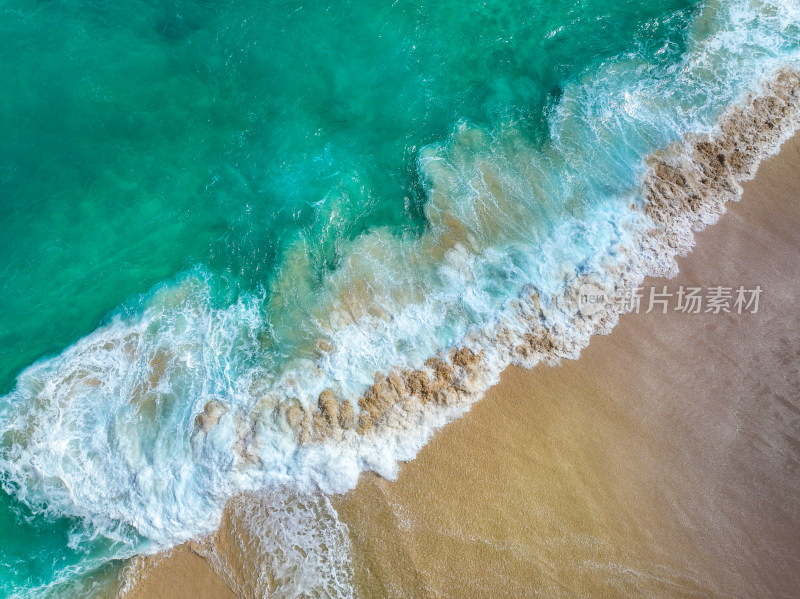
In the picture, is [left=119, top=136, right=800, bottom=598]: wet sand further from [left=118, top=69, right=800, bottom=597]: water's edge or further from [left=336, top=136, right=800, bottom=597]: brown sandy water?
[left=118, top=69, right=800, bottom=597]: water's edge

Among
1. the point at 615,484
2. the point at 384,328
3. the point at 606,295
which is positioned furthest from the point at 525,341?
the point at 615,484

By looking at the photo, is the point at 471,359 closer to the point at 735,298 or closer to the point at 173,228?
the point at 735,298

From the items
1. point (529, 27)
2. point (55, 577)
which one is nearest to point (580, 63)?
point (529, 27)

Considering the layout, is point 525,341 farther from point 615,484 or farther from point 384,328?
point 615,484

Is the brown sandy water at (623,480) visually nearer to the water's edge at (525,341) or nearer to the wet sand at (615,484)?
the wet sand at (615,484)

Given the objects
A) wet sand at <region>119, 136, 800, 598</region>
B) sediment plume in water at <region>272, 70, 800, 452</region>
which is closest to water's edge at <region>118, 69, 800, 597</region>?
sediment plume in water at <region>272, 70, 800, 452</region>

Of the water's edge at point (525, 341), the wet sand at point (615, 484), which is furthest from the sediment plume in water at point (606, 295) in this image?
the wet sand at point (615, 484)
